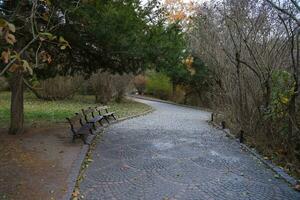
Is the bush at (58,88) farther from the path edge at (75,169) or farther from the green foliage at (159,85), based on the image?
the path edge at (75,169)

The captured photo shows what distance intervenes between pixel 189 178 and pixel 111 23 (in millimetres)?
5213

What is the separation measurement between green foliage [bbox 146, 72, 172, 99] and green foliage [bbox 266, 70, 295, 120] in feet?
84.7

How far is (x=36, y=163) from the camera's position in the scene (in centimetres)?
762

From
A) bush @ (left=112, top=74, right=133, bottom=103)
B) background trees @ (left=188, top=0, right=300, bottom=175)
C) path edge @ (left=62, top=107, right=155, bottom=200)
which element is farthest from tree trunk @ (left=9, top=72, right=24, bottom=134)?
bush @ (left=112, top=74, right=133, bottom=103)

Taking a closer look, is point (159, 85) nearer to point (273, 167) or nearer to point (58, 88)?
point (58, 88)

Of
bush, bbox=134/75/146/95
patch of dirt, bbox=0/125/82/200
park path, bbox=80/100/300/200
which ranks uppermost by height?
bush, bbox=134/75/146/95

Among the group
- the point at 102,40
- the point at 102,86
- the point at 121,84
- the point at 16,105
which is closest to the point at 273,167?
the point at 102,40

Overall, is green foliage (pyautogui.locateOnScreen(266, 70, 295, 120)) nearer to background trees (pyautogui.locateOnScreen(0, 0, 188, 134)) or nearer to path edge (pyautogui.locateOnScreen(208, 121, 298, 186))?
path edge (pyautogui.locateOnScreen(208, 121, 298, 186))

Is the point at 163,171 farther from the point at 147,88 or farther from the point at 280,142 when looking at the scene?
the point at 147,88

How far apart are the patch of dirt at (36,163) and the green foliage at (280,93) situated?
195 inches

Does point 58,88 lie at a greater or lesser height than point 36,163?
greater

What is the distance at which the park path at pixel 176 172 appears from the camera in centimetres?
602

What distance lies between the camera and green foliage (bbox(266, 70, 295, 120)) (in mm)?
8392

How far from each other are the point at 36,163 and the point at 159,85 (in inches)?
1166
